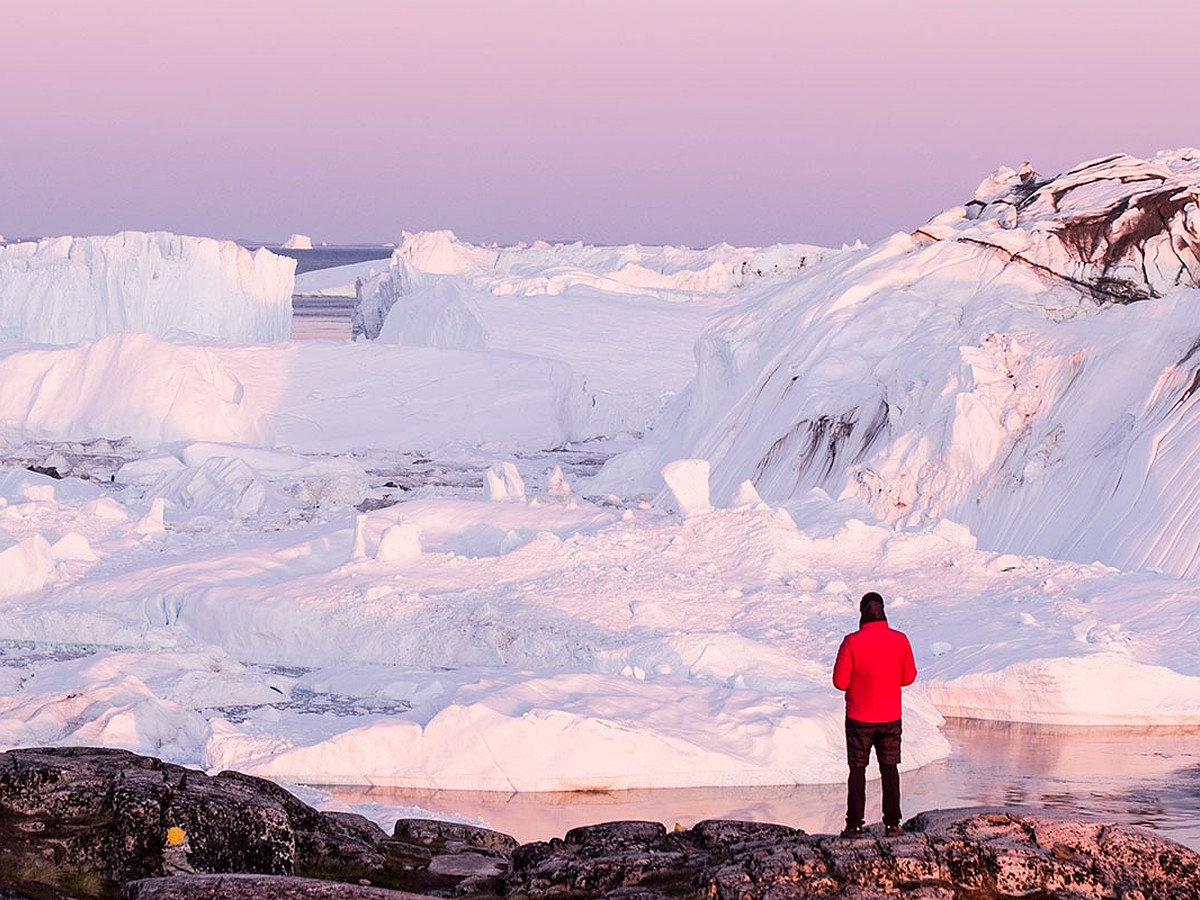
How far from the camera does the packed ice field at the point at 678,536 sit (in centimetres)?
1305

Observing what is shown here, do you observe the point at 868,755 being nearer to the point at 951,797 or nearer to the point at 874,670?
the point at 874,670

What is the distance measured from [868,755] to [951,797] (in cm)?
434

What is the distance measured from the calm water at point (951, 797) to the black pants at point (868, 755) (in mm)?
3272

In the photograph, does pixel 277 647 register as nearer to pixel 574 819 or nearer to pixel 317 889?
pixel 574 819

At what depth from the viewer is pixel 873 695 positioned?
25.0 ft

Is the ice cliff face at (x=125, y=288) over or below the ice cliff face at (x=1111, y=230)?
below

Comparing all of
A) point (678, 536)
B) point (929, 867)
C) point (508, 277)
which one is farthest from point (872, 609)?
point (508, 277)

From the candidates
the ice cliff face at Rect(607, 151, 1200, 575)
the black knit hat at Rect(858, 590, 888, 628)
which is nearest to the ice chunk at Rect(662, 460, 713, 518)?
the ice cliff face at Rect(607, 151, 1200, 575)

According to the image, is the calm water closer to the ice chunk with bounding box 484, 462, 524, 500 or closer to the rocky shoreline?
the rocky shoreline

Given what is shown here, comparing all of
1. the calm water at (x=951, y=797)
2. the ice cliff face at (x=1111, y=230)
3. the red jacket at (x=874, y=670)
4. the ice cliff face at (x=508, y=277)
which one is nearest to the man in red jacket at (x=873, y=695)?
the red jacket at (x=874, y=670)

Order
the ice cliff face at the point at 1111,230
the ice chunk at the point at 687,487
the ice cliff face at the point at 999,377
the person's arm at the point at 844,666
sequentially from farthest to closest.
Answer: the ice cliff face at the point at 1111,230 → the ice cliff face at the point at 999,377 → the ice chunk at the point at 687,487 → the person's arm at the point at 844,666

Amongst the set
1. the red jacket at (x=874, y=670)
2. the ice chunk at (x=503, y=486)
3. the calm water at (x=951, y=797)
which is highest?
the red jacket at (x=874, y=670)

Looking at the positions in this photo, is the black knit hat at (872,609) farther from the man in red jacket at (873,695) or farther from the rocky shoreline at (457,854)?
the rocky shoreline at (457,854)

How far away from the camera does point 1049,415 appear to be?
21.3 metres
